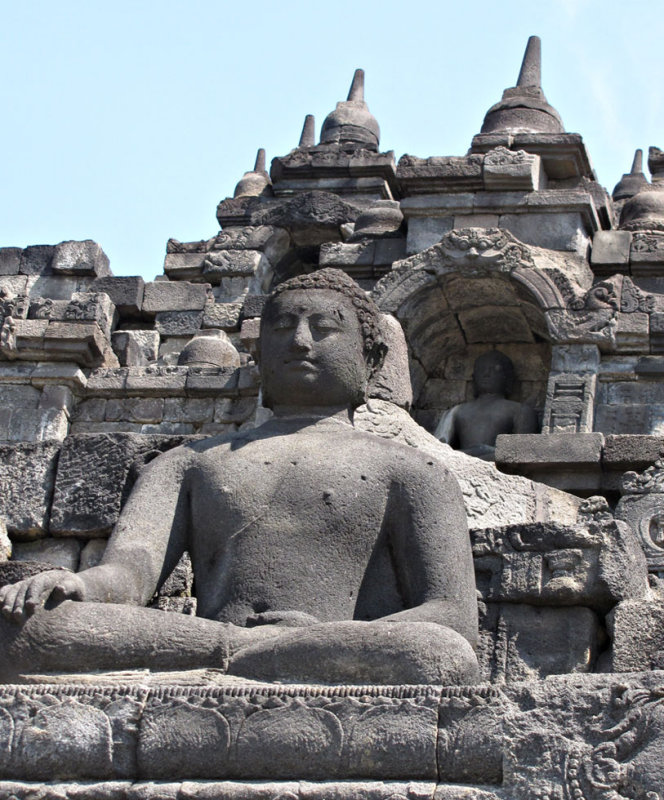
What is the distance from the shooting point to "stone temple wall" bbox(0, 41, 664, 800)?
7.04 meters

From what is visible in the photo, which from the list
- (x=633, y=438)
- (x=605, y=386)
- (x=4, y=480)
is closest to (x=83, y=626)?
(x=4, y=480)

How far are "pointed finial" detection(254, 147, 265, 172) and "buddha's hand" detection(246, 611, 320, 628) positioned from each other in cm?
1859

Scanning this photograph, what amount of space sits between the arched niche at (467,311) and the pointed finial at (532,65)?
5.83 metres

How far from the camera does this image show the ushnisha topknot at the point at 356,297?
31.5 feet

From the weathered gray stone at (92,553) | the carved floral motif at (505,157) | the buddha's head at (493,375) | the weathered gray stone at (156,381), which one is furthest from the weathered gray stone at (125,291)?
the weathered gray stone at (92,553)

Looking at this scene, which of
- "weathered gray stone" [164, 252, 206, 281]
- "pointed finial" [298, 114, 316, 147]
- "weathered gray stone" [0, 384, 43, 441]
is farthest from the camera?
"pointed finial" [298, 114, 316, 147]

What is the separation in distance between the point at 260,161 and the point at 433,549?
19.0m

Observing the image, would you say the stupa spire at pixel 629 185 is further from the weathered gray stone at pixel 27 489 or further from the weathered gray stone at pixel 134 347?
the weathered gray stone at pixel 27 489

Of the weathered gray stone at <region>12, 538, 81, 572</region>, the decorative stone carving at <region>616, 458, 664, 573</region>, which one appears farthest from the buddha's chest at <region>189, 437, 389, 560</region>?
the decorative stone carving at <region>616, 458, 664, 573</region>

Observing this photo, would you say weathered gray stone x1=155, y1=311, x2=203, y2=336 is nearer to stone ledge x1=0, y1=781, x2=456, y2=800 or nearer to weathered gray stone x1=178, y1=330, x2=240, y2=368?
weathered gray stone x1=178, y1=330, x2=240, y2=368

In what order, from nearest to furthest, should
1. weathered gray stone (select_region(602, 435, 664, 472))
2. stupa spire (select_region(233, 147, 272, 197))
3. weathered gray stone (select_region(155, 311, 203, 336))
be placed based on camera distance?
weathered gray stone (select_region(602, 435, 664, 472))
weathered gray stone (select_region(155, 311, 203, 336))
stupa spire (select_region(233, 147, 272, 197))

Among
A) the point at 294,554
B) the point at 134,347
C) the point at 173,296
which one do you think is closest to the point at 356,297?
the point at 294,554

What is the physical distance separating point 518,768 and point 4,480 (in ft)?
15.4

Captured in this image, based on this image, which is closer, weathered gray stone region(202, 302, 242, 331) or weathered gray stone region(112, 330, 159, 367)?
weathered gray stone region(112, 330, 159, 367)
